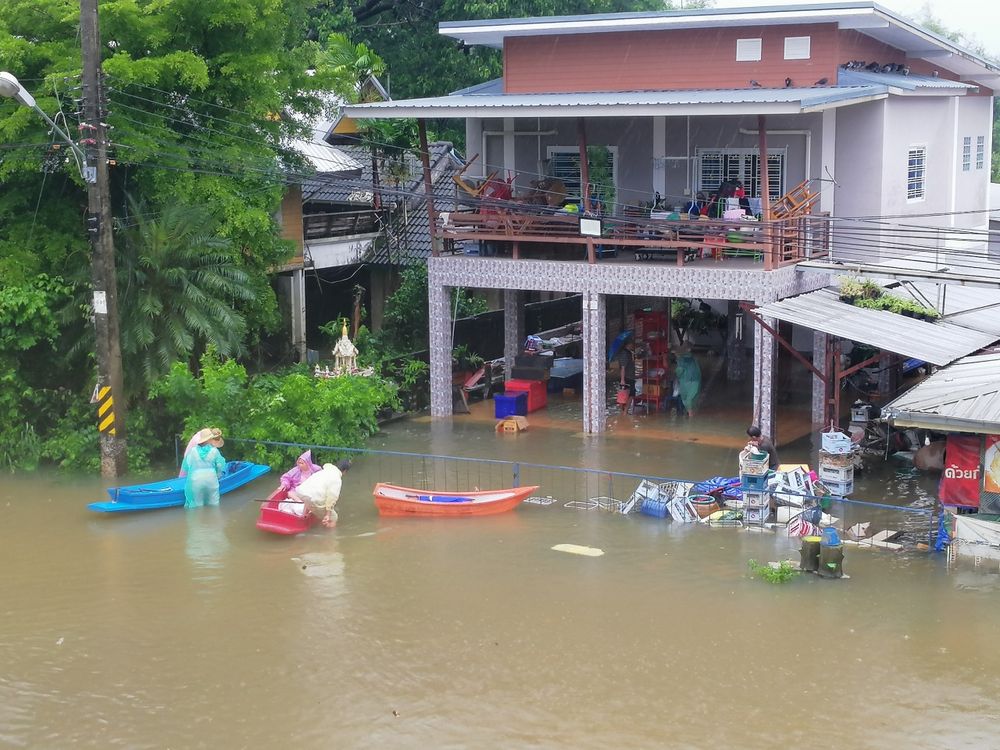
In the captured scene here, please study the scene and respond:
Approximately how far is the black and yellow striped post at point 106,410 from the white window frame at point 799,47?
14.9m

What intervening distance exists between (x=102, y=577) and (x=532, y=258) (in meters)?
12.6

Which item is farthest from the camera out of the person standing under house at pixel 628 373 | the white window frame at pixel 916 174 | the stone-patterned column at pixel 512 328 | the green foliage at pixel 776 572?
the stone-patterned column at pixel 512 328

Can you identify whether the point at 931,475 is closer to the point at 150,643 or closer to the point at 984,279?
the point at 984,279

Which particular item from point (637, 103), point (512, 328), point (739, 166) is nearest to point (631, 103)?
point (637, 103)

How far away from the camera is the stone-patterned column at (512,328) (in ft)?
97.1

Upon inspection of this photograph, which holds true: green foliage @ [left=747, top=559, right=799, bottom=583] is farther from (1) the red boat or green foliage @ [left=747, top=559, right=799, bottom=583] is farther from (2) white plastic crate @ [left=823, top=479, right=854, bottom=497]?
(1) the red boat

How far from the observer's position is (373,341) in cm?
2947

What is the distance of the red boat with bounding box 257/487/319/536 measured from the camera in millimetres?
19312

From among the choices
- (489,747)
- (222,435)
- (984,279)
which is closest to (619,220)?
(984,279)

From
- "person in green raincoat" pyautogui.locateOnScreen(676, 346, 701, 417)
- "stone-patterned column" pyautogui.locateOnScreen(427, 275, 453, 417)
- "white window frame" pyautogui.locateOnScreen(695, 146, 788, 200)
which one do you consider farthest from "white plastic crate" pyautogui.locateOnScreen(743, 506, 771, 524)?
"stone-patterned column" pyautogui.locateOnScreen(427, 275, 453, 417)

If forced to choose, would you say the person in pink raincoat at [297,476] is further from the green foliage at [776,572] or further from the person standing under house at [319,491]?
the green foliage at [776,572]

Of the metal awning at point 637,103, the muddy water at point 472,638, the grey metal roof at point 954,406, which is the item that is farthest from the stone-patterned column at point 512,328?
the grey metal roof at point 954,406

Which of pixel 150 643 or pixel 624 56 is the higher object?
pixel 624 56

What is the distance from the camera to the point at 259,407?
2280cm
